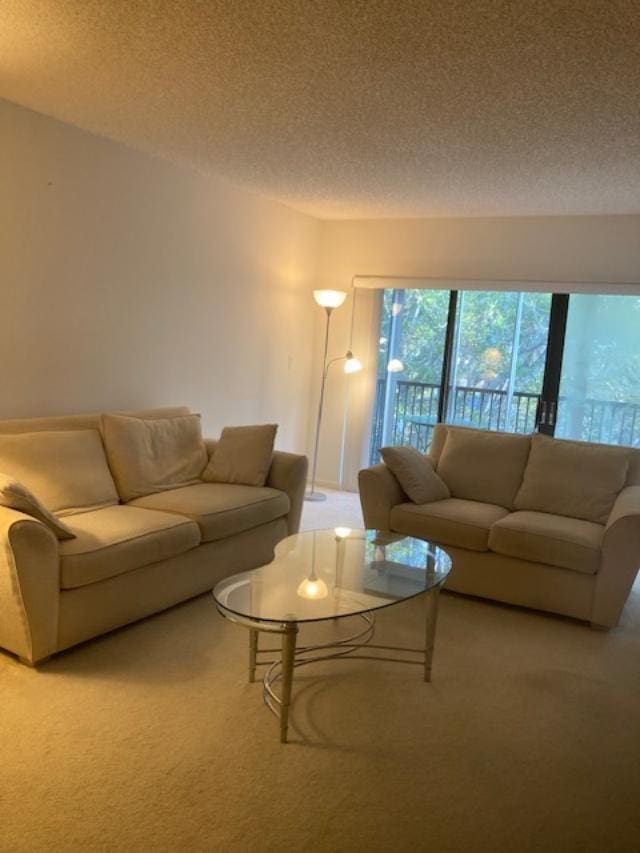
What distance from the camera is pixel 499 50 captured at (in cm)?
240

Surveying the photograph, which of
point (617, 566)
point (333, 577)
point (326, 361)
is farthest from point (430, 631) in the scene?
point (326, 361)

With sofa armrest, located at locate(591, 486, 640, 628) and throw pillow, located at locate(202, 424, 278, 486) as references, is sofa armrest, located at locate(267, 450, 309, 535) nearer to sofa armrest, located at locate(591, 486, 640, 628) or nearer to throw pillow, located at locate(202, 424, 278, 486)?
throw pillow, located at locate(202, 424, 278, 486)

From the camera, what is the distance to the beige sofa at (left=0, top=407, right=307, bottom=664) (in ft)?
8.49

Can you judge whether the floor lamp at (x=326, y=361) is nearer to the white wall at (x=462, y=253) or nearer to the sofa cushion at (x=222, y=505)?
the white wall at (x=462, y=253)

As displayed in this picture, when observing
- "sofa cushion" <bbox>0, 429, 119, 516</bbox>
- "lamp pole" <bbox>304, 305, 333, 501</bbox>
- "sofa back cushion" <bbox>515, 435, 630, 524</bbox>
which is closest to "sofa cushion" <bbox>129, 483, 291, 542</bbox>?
"sofa cushion" <bbox>0, 429, 119, 516</bbox>

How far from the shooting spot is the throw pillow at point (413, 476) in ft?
12.9

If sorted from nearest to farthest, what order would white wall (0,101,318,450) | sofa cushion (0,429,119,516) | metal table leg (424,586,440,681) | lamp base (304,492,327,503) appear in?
metal table leg (424,586,440,681), sofa cushion (0,429,119,516), white wall (0,101,318,450), lamp base (304,492,327,503)

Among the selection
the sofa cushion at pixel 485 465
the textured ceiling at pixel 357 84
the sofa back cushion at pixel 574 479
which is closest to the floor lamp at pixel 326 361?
the textured ceiling at pixel 357 84

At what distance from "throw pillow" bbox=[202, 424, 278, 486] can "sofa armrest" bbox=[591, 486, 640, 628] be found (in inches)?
73.7

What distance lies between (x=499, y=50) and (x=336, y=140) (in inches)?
51.8

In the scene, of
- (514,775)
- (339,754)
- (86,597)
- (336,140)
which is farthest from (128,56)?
(514,775)

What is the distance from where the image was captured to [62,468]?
3.31 m

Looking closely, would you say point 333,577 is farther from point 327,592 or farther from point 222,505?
point 222,505

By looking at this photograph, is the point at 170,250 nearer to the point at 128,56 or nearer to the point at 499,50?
the point at 128,56
